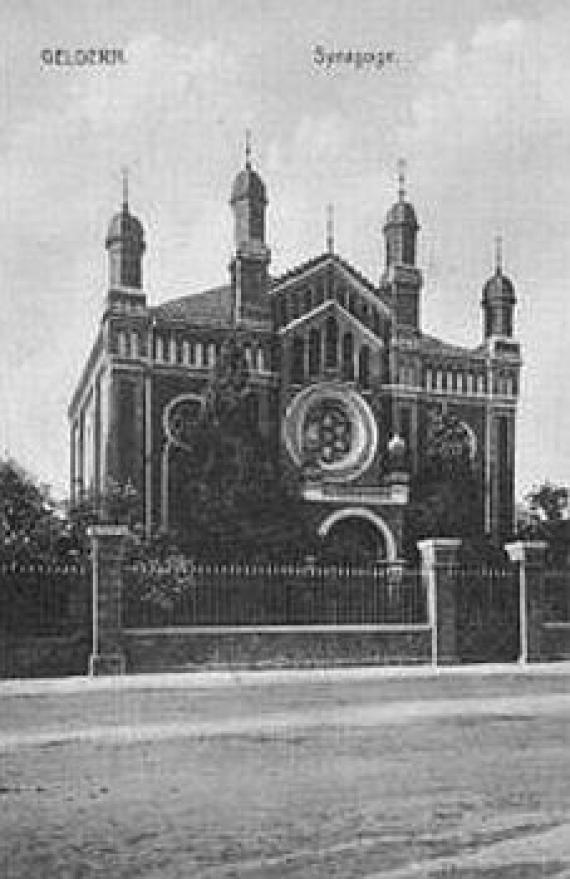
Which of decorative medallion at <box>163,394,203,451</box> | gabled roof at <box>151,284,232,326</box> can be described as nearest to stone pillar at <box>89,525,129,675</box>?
decorative medallion at <box>163,394,203,451</box>

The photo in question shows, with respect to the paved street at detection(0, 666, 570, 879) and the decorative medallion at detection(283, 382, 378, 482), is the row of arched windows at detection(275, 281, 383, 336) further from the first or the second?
the paved street at detection(0, 666, 570, 879)

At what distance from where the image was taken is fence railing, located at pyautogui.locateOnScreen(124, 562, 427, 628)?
19375 mm

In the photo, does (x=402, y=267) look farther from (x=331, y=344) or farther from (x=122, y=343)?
(x=122, y=343)

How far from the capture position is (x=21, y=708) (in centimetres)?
1397

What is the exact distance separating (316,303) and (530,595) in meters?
15.4

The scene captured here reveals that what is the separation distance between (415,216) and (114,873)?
33.0m

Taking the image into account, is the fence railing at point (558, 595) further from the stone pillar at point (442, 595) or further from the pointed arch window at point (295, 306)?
the pointed arch window at point (295, 306)

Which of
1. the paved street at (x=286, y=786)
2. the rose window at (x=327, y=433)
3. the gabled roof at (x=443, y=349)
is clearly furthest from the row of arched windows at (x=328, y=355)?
the paved street at (x=286, y=786)

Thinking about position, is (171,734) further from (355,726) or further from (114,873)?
(114,873)

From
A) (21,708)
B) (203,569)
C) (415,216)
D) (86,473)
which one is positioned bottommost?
(21,708)

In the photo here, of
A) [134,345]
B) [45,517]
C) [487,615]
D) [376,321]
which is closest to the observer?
[487,615]

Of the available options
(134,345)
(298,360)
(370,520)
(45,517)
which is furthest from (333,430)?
(45,517)

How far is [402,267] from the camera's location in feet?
121

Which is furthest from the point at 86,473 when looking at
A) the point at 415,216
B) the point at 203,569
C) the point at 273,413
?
the point at 203,569
